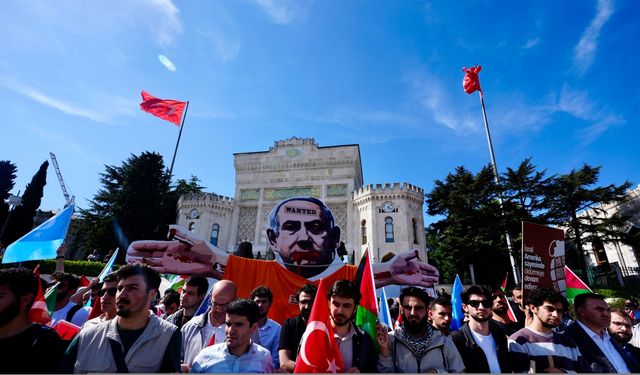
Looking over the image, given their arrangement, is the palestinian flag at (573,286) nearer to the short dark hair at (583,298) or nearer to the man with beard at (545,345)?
the short dark hair at (583,298)

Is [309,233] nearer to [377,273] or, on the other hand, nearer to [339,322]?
[377,273]

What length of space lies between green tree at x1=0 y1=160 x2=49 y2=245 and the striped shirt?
38.8m

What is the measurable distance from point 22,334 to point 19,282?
48 cm

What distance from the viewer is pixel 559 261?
5961mm

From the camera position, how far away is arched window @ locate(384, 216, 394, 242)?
27.3 metres

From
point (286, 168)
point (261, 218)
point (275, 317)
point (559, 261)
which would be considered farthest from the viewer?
point (286, 168)

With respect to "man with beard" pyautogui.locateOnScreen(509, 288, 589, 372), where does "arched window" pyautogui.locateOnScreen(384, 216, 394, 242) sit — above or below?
above

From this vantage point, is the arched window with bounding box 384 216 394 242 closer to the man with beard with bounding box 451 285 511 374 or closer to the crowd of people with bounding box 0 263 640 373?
the crowd of people with bounding box 0 263 640 373

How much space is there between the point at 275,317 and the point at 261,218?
24.4 metres

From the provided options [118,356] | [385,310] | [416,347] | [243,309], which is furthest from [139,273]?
[385,310]

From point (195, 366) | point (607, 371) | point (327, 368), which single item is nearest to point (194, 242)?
point (195, 366)

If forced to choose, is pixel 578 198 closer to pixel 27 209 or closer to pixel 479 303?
pixel 479 303

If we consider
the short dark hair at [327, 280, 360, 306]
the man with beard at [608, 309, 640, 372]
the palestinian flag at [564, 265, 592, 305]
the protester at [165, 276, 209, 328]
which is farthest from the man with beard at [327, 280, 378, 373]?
the palestinian flag at [564, 265, 592, 305]

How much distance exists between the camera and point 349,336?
3457 mm
